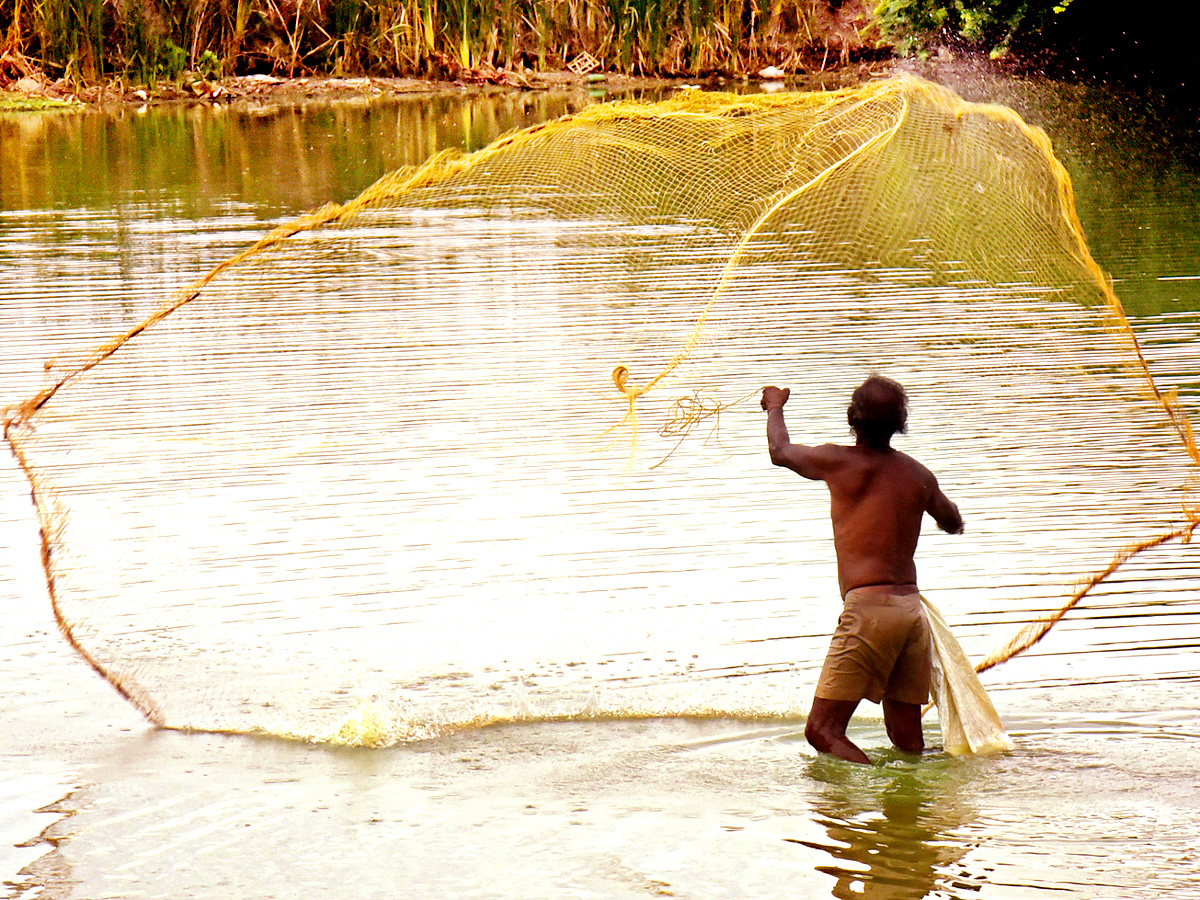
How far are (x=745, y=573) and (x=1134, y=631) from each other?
1375 millimetres

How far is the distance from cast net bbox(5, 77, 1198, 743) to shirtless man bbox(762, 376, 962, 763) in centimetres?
59

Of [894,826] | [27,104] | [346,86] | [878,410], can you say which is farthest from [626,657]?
[346,86]

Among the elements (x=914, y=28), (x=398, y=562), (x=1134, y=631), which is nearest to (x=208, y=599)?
(x=398, y=562)

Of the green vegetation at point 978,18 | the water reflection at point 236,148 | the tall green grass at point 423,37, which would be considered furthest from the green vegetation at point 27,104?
the green vegetation at point 978,18

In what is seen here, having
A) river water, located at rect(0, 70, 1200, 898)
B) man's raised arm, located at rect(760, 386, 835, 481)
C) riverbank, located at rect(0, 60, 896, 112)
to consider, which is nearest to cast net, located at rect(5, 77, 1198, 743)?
river water, located at rect(0, 70, 1200, 898)

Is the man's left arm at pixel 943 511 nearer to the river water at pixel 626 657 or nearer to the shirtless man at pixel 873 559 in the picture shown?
the shirtless man at pixel 873 559

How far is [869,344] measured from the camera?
8836 millimetres

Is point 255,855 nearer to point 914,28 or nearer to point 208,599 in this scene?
point 208,599

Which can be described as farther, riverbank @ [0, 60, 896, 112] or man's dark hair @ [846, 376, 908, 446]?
riverbank @ [0, 60, 896, 112]

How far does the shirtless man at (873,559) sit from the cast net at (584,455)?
1.92ft

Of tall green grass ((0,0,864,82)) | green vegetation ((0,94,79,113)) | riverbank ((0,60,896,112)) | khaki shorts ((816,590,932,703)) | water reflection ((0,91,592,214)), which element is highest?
tall green grass ((0,0,864,82))

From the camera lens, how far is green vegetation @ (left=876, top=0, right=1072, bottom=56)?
18469 millimetres

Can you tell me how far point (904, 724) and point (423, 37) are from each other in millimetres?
24763

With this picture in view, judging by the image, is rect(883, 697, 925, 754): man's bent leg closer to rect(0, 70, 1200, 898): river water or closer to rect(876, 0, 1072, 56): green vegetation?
rect(0, 70, 1200, 898): river water
